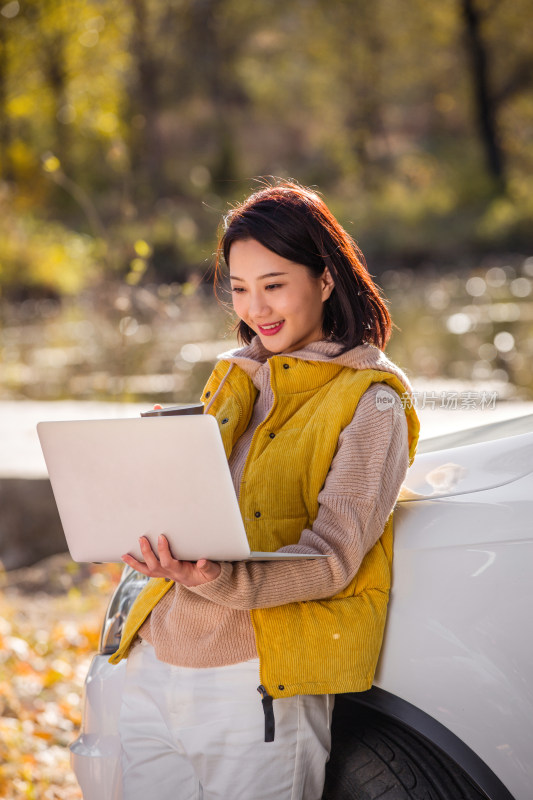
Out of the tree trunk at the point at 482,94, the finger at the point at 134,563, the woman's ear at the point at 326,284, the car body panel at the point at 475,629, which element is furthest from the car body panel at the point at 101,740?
the tree trunk at the point at 482,94

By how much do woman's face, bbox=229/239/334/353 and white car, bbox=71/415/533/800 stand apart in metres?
0.43

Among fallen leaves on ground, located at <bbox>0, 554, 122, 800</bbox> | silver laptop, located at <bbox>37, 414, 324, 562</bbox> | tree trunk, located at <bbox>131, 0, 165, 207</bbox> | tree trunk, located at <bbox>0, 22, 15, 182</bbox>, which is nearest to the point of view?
silver laptop, located at <bbox>37, 414, 324, 562</bbox>

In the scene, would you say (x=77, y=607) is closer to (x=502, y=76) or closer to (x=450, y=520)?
(x=450, y=520)

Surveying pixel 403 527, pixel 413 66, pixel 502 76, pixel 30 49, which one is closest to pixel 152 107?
pixel 413 66

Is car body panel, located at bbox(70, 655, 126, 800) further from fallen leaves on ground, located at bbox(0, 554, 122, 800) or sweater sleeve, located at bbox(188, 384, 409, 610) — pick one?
fallen leaves on ground, located at bbox(0, 554, 122, 800)

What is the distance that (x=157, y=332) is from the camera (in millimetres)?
12930

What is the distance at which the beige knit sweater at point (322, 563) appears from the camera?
1624 mm

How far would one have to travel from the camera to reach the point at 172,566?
1579 mm

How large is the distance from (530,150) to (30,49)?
79.1 ft

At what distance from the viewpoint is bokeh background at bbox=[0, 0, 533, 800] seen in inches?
189

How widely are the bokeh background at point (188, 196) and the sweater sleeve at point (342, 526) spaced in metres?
0.76

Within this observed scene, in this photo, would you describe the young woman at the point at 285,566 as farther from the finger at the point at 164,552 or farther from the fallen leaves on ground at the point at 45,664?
the fallen leaves on ground at the point at 45,664

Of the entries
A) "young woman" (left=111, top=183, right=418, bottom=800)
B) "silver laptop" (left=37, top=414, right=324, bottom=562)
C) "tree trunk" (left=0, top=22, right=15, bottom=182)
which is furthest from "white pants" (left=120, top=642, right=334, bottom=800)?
"tree trunk" (left=0, top=22, right=15, bottom=182)

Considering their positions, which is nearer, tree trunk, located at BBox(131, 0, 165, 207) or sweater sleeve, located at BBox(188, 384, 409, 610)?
sweater sleeve, located at BBox(188, 384, 409, 610)
